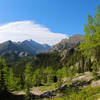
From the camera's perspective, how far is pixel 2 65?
145 ft

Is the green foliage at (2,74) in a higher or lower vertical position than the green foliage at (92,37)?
lower

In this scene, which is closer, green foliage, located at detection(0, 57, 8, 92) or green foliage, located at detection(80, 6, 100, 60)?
green foliage, located at detection(80, 6, 100, 60)

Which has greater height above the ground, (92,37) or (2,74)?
(92,37)

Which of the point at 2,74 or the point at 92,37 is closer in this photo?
the point at 92,37

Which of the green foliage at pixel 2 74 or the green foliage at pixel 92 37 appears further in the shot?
the green foliage at pixel 2 74

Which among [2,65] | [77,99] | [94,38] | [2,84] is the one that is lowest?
[2,84]

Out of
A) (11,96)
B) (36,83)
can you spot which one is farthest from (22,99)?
(36,83)

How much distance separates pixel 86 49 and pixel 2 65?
107 ft

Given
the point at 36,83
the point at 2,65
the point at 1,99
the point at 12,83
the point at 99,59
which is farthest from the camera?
the point at 36,83

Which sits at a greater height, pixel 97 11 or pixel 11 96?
pixel 97 11

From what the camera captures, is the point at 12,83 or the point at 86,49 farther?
the point at 12,83

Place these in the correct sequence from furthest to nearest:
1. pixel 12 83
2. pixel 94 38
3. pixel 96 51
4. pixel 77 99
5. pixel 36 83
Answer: pixel 36 83 → pixel 12 83 → pixel 96 51 → pixel 94 38 → pixel 77 99

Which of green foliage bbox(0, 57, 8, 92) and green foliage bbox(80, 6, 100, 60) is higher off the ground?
green foliage bbox(80, 6, 100, 60)

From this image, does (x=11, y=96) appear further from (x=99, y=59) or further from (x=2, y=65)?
(x=99, y=59)
